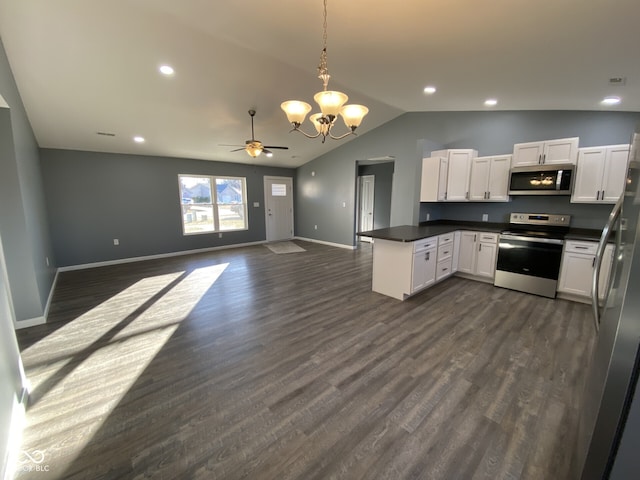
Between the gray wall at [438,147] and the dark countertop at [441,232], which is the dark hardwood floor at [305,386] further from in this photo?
the gray wall at [438,147]

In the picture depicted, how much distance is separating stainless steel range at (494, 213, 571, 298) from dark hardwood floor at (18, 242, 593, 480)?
26 centimetres

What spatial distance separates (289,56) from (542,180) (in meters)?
3.99

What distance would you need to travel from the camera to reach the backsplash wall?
380 cm

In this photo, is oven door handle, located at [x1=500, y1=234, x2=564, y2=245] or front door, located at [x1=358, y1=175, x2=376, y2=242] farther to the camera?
front door, located at [x1=358, y1=175, x2=376, y2=242]

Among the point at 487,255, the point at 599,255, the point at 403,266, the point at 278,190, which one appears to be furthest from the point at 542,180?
the point at 278,190

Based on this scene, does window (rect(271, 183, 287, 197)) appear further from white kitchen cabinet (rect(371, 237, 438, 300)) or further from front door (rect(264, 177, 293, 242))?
white kitchen cabinet (rect(371, 237, 438, 300))

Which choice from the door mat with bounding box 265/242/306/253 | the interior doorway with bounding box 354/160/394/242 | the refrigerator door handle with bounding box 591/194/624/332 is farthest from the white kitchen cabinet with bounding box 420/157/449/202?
the door mat with bounding box 265/242/306/253

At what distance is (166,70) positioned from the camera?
3.20 m

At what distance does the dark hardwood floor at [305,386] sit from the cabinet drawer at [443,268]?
440 mm

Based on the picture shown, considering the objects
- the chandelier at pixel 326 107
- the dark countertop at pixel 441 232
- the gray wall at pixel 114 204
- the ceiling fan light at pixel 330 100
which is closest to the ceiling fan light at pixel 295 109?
the chandelier at pixel 326 107

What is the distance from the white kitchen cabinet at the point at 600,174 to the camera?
10.9 ft

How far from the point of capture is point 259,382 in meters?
2.06

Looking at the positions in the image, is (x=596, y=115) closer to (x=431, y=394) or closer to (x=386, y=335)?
(x=386, y=335)

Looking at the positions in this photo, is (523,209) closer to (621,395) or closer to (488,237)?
(488,237)
